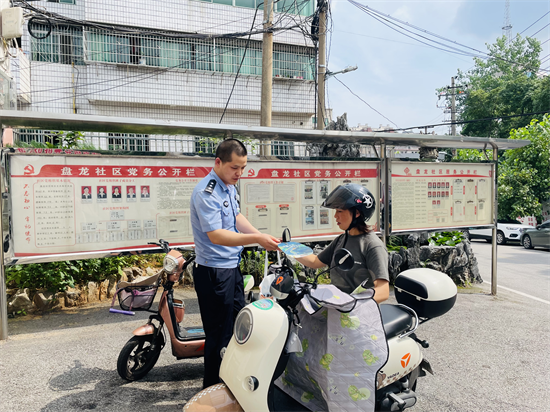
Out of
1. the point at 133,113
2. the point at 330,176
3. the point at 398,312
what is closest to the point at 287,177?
the point at 330,176

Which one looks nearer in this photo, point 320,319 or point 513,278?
point 320,319

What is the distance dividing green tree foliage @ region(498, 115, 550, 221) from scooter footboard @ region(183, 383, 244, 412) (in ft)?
65.2

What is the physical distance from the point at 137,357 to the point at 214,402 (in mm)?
1558

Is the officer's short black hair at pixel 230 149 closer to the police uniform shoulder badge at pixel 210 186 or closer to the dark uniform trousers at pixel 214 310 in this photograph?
the police uniform shoulder badge at pixel 210 186

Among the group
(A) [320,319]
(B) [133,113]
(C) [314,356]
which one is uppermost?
(B) [133,113]

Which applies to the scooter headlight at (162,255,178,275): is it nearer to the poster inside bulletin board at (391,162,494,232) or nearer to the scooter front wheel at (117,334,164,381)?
the scooter front wheel at (117,334,164,381)

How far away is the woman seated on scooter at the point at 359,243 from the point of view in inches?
103

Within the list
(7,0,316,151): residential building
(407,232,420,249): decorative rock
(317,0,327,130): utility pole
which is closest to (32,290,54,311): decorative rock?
(407,232,420,249): decorative rock

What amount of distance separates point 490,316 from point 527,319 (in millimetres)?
466

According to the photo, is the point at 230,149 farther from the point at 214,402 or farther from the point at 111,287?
the point at 111,287

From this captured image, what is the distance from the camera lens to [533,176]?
61.0ft

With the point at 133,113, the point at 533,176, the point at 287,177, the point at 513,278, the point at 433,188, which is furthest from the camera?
the point at 533,176

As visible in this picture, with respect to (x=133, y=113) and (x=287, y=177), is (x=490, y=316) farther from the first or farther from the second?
(x=133, y=113)

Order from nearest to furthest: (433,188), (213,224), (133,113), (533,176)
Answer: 1. (213,224)
2. (433,188)
3. (133,113)
4. (533,176)
